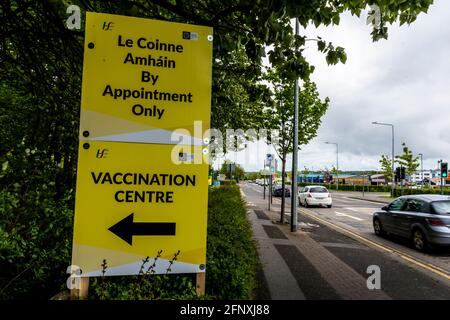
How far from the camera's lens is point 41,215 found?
3.70 m

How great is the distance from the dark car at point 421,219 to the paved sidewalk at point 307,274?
2296 millimetres

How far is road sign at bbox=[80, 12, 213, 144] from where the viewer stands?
2.15 metres

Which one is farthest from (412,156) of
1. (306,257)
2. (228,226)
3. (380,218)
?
(228,226)

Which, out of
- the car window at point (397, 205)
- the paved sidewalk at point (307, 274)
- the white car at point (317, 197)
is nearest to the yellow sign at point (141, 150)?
the paved sidewalk at point (307, 274)

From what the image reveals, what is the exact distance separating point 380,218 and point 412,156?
4659 cm

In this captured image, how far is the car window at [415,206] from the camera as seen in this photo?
9459 mm

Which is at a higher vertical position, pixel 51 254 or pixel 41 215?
pixel 41 215

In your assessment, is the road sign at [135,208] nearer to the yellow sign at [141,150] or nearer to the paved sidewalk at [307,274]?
the yellow sign at [141,150]

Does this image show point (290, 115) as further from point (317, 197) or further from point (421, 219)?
point (317, 197)

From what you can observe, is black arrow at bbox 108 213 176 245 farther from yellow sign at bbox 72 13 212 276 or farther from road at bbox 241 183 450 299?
road at bbox 241 183 450 299

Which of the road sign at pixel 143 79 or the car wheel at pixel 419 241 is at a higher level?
the road sign at pixel 143 79

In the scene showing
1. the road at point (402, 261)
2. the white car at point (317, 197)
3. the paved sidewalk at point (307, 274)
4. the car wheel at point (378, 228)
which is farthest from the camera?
the white car at point (317, 197)

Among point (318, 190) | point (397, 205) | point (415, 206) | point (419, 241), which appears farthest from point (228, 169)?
point (419, 241)
